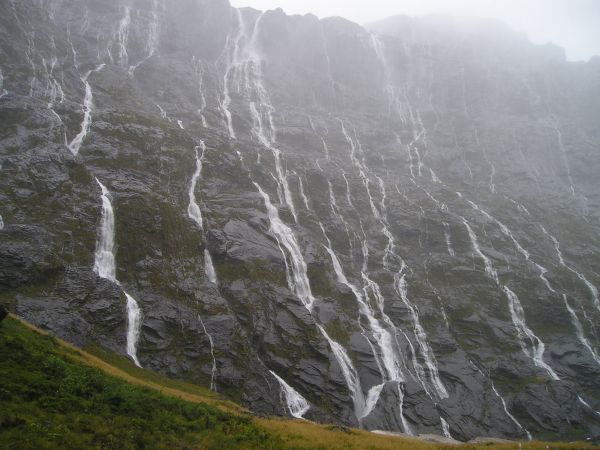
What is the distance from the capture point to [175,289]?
118 ft

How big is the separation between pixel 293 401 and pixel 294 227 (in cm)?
2304

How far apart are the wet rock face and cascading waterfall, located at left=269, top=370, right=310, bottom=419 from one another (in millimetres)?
195

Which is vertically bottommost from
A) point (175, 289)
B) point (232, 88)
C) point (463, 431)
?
point (463, 431)

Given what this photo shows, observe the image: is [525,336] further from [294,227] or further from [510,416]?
[294,227]

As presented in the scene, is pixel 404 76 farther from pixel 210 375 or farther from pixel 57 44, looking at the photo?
pixel 210 375

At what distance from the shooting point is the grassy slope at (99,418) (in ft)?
39.5

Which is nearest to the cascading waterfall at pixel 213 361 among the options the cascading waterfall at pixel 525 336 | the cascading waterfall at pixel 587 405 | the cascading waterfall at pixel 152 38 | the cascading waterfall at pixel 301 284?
the cascading waterfall at pixel 301 284

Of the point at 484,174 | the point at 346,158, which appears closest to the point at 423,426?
the point at 346,158

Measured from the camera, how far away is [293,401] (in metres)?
32.1

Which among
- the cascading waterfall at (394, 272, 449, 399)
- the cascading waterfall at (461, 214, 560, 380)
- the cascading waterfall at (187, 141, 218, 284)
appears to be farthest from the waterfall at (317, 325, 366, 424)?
the cascading waterfall at (461, 214, 560, 380)

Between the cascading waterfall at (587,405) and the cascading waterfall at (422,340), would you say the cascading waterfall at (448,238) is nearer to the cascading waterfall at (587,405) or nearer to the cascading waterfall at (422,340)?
the cascading waterfall at (422,340)

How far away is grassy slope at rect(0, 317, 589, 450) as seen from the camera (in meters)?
12.0

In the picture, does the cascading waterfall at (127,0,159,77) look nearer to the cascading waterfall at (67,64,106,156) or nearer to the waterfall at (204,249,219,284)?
the cascading waterfall at (67,64,106,156)

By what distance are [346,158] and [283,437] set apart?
214ft
